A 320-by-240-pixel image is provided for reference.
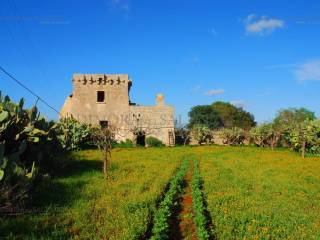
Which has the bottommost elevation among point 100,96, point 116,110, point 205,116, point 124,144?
point 124,144

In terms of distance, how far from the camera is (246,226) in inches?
362

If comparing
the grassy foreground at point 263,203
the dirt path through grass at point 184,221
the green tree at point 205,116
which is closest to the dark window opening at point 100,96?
the grassy foreground at point 263,203

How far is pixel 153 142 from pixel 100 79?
828 cm

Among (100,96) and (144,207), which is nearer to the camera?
(144,207)

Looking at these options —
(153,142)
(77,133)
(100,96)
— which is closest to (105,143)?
(77,133)

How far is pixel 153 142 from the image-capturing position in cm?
4191

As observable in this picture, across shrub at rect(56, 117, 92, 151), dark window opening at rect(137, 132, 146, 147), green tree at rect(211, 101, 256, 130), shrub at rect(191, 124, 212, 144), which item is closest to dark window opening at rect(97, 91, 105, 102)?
shrub at rect(56, 117, 92, 151)

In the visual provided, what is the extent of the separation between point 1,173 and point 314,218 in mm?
7190

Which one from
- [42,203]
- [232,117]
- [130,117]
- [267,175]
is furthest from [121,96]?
[232,117]

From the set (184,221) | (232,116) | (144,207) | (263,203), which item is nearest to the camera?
(184,221)

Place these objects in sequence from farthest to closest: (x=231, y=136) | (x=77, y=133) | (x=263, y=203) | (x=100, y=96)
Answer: (x=231, y=136) < (x=100, y=96) < (x=77, y=133) < (x=263, y=203)

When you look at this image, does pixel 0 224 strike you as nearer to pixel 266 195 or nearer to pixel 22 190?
pixel 22 190

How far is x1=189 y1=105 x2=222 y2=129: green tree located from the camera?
286ft

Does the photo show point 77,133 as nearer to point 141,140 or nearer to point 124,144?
point 124,144
